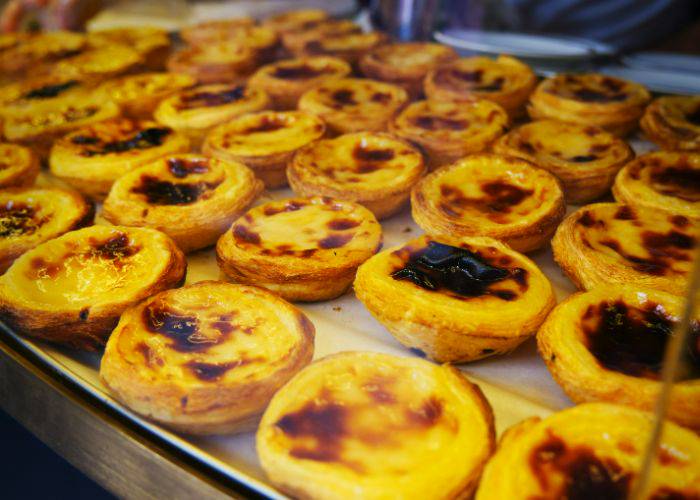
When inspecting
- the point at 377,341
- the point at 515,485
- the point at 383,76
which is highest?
the point at 383,76

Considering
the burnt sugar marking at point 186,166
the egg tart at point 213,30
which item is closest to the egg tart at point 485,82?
the burnt sugar marking at point 186,166

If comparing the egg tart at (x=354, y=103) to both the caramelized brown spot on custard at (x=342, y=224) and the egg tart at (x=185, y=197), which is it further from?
the caramelized brown spot on custard at (x=342, y=224)

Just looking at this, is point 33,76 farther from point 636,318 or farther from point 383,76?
point 636,318

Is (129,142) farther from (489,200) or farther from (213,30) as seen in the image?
(213,30)

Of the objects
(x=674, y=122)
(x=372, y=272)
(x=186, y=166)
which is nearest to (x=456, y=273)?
(x=372, y=272)

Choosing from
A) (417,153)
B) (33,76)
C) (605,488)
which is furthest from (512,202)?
(33,76)

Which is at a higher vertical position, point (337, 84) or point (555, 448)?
point (337, 84)
